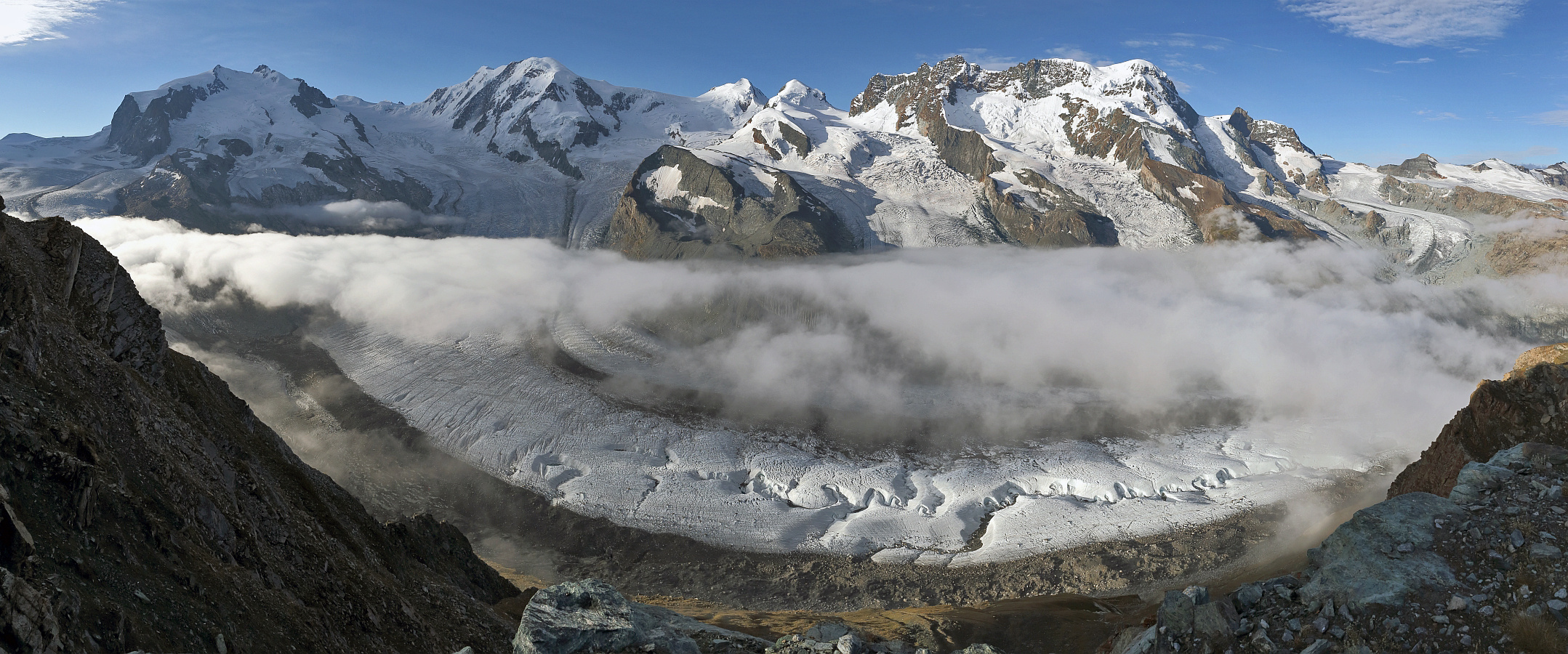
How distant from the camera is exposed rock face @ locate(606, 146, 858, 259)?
16862cm

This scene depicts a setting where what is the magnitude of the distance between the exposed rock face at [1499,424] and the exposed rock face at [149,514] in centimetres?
3668

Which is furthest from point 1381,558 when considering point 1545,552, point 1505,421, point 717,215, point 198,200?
point 198,200

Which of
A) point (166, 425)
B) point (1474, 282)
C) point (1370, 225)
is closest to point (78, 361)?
point (166, 425)

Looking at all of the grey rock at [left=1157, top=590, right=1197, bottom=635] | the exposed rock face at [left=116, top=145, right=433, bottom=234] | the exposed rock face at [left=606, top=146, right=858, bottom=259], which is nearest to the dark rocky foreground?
the grey rock at [left=1157, top=590, right=1197, bottom=635]

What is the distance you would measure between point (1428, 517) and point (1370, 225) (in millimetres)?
238659

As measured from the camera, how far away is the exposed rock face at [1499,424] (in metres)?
24.8

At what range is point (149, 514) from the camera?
13945 mm

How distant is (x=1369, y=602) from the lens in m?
12.6

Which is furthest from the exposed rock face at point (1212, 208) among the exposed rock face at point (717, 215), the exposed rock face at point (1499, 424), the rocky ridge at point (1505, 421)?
the rocky ridge at point (1505, 421)

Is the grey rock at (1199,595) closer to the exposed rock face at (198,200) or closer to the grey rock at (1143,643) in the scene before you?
the grey rock at (1143,643)

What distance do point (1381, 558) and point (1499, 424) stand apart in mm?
23121

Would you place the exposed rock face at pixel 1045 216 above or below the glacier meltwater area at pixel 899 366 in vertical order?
above

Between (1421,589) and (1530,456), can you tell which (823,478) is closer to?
(1530,456)

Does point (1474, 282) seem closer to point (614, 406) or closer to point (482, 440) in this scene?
point (614, 406)
